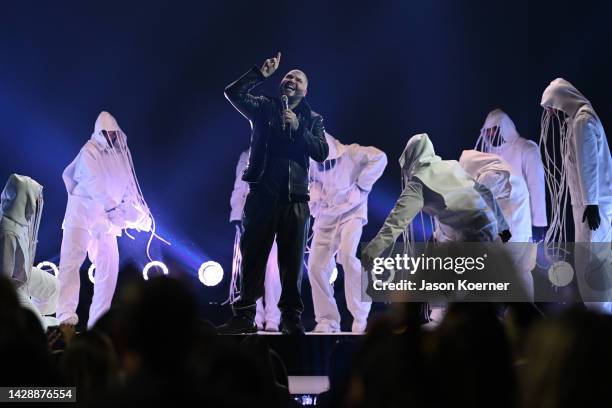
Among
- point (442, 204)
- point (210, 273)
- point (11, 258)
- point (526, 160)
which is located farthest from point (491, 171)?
point (11, 258)

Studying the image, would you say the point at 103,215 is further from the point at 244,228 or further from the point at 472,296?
the point at 472,296

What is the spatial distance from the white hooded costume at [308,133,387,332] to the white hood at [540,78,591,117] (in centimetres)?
175

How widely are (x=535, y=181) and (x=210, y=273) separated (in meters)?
3.89

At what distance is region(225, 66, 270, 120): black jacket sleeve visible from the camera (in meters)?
7.18

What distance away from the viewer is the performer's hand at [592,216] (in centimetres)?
796

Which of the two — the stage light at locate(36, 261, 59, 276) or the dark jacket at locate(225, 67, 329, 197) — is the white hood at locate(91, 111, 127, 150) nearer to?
the stage light at locate(36, 261, 59, 276)

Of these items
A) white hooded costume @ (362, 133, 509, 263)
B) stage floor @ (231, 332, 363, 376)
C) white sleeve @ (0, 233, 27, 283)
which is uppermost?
white hooded costume @ (362, 133, 509, 263)

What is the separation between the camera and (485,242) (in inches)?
276

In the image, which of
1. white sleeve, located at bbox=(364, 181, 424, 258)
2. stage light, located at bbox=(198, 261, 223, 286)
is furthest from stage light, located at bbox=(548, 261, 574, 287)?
stage light, located at bbox=(198, 261, 223, 286)

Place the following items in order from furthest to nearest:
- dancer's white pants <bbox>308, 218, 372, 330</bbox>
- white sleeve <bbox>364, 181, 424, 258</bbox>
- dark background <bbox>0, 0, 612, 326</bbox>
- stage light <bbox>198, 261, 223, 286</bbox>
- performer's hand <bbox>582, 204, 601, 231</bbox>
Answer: dark background <bbox>0, 0, 612, 326</bbox> < stage light <bbox>198, 261, 223, 286</bbox> < dancer's white pants <bbox>308, 218, 372, 330</bbox> < performer's hand <bbox>582, 204, 601, 231</bbox> < white sleeve <bbox>364, 181, 424, 258</bbox>

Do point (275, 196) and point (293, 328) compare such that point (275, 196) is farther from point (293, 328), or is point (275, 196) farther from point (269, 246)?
point (293, 328)

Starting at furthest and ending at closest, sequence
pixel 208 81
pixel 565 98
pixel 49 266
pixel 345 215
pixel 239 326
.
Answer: pixel 208 81, pixel 49 266, pixel 345 215, pixel 565 98, pixel 239 326

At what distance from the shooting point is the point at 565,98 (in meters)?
8.32

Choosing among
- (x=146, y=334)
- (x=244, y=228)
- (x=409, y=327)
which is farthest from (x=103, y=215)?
(x=146, y=334)
